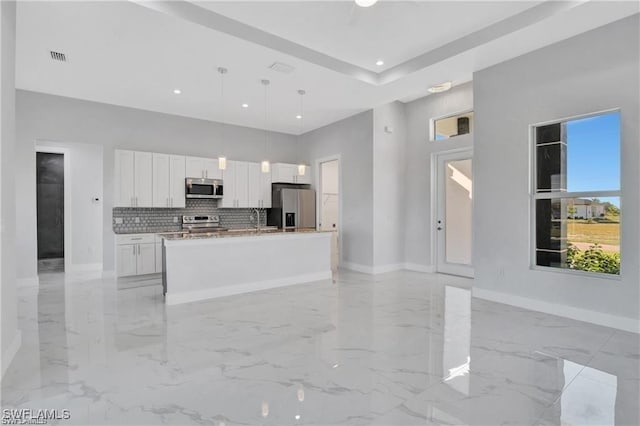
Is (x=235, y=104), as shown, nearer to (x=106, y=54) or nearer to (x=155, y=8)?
(x=106, y=54)

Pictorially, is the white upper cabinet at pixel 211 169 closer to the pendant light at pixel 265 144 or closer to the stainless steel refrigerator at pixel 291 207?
the pendant light at pixel 265 144

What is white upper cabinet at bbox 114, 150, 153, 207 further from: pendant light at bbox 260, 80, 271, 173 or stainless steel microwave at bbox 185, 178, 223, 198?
pendant light at bbox 260, 80, 271, 173

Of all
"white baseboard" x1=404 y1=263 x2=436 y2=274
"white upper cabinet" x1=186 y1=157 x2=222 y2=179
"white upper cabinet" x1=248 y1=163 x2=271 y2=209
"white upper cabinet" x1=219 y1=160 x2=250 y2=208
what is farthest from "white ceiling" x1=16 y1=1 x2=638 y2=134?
"white baseboard" x1=404 y1=263 x2=436 y2=274

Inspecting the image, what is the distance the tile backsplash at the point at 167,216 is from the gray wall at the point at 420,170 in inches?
139

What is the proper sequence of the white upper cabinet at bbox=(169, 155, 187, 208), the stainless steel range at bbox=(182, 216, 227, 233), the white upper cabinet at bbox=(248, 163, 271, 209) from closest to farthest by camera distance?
the white upper cabinet at bbox=(169, 155, 187, 208) < the stainless steel range at bbox=(182, 216, 227, 233) < the white upper cabinet at bbox=(248, 163, 271, 209)

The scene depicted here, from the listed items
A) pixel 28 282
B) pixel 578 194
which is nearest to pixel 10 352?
pixel 28 282

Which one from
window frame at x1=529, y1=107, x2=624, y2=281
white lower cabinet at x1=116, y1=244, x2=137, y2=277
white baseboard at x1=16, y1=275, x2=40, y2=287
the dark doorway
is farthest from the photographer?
the dark doorway

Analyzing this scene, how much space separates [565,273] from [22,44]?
6.49 m

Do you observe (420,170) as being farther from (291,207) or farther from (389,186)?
(291,207)

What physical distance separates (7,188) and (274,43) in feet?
9.37

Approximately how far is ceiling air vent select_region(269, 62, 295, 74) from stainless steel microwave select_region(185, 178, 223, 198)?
2.96 meters

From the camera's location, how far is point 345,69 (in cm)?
452

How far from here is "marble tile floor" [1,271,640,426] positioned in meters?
1.95

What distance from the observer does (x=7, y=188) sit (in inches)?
101
